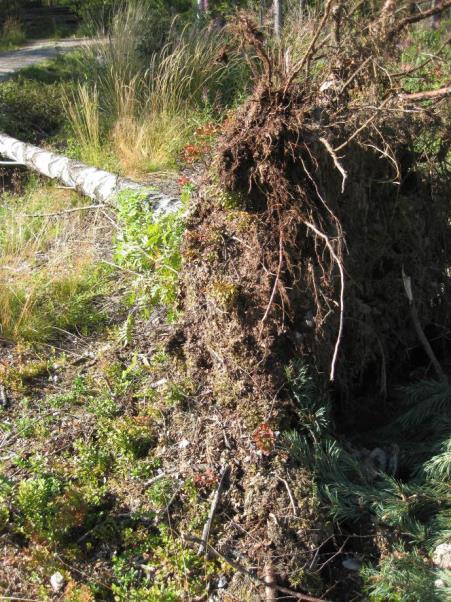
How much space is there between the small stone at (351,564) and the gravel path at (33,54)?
1140 centimetres

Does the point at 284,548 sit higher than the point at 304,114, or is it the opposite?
the point at 304,114

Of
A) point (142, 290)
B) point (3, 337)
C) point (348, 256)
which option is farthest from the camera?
point (3, 337)

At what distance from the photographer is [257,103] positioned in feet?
10.5

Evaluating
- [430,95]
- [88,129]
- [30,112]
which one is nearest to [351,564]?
[430,95]

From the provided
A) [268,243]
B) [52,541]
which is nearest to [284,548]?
[52,541]

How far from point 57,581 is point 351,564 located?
52.7 inches

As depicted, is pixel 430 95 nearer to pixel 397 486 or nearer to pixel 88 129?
pixel 397 486

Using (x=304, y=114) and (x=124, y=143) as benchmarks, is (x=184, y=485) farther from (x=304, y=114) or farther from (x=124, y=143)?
(x=124, y=143)

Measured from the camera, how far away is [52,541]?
10.9 ft

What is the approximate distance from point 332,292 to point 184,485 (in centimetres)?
119

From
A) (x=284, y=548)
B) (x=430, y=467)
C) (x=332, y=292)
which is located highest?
(x=332, y=292)

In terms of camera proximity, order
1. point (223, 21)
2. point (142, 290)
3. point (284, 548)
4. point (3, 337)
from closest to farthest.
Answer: point (284, 548) → point (142, 290) → point (3, 337) → point (223, 21)

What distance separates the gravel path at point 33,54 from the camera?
13.8 meters

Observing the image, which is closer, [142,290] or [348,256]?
[348,256]
